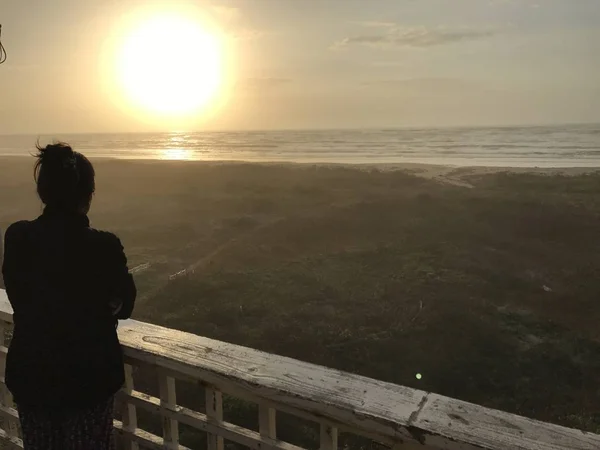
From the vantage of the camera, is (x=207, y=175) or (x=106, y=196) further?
(x=207, y=175)

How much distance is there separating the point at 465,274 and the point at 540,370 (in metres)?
3.83

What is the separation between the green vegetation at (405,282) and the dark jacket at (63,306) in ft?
17.6

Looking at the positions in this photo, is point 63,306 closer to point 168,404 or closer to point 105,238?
point 105,238

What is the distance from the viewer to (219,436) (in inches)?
76.4

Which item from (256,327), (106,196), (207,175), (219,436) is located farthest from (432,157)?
(219,436)

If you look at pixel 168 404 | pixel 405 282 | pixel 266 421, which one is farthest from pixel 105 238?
pixel 405 282

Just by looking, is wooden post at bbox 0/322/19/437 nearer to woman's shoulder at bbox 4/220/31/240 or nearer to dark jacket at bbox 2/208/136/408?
dark jacket at bbox 2/208/136/408

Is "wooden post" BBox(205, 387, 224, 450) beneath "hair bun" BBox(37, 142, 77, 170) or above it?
beneath

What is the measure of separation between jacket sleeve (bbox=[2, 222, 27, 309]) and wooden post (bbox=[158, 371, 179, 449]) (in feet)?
1.91

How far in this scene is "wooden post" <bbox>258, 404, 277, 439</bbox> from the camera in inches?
67.5

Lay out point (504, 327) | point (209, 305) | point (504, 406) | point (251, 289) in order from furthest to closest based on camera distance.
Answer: point (251, 289)
point (209, 305)
point (504, 327)
point (504, 406)

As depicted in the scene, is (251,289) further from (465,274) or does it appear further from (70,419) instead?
(70,419)

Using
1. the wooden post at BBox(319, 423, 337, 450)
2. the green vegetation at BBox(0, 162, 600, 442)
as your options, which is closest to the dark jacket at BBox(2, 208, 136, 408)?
the wooden post at BBox(319, 423, 337, 450)

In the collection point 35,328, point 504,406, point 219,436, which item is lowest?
point 504,406
